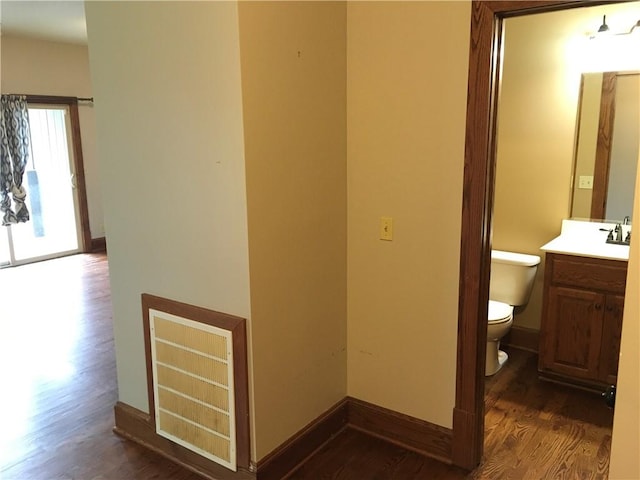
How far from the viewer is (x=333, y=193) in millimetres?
2430

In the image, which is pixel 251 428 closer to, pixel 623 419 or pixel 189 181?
pixel 189 181

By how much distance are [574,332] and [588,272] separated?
37cm

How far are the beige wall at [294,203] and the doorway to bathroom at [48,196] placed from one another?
4933 millimetres

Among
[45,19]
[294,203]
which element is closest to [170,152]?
[294,203]

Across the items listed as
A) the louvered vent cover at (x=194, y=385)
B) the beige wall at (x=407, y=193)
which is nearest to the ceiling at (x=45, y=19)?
the beige wall at (x=407, y=193)

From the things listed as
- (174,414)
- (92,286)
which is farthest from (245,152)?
(92,286)

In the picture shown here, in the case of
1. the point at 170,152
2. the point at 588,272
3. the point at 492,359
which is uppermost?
the point at 170,152

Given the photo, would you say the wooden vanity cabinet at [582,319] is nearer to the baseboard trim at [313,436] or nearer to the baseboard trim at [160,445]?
the baseboard trim at [313,436]

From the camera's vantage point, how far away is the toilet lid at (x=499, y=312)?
307 centimetres

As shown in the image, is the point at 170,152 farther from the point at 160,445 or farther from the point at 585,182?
the point at 585,182

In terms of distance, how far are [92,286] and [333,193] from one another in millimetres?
3686

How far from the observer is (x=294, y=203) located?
7.22 feet

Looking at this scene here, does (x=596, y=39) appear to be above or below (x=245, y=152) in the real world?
above

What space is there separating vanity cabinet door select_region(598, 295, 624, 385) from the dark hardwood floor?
0.18 meters
